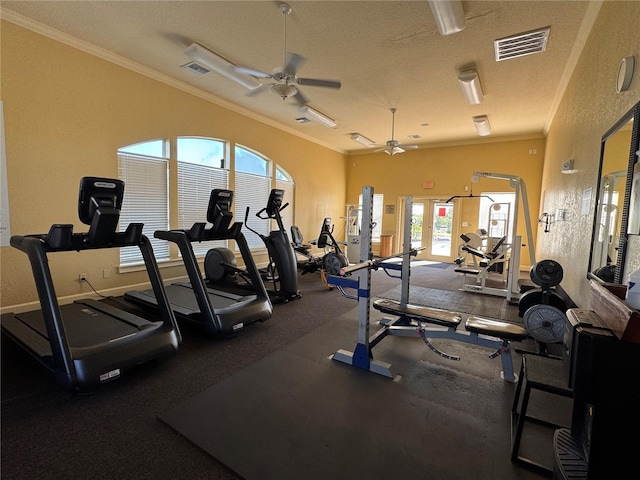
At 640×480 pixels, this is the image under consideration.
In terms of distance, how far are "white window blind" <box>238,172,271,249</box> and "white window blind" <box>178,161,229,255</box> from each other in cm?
44

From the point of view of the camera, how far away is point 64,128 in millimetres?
3971

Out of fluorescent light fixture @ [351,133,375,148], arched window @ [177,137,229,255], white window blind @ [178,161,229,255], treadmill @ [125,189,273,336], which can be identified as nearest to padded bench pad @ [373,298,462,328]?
treadmill @ [125,189,273,336]

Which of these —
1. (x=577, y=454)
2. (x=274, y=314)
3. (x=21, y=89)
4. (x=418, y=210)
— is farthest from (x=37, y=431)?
(x=418, y=210)

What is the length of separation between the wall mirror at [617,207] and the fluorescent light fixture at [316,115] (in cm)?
411

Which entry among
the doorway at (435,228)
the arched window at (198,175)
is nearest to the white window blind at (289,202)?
the arched window at (198,175)

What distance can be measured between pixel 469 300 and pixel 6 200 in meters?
6.46

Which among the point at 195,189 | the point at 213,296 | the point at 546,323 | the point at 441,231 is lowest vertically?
the point at 213,296

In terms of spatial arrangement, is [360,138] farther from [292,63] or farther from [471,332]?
[471,332]

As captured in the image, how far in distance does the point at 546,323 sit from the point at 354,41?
382 cm

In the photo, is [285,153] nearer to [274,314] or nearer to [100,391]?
[274,314]

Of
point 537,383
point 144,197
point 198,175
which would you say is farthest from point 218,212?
point 537,383

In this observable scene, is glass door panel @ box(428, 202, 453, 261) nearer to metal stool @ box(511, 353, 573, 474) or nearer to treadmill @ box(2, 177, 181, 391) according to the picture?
metal stool @ box(511, 353, 573, 474)

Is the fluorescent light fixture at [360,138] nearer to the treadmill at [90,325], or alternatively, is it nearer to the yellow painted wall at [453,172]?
the yellow painted wall at [453,172]

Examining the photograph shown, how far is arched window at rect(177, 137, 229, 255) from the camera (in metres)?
5.45
